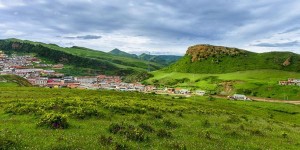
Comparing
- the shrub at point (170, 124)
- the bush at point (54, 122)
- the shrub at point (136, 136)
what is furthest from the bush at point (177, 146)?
the bush at point (54, 122)

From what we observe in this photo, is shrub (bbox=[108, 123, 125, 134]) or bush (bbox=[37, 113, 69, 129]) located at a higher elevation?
bush (bbox=[37, 113, 69, 129])

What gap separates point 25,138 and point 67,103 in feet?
62.0

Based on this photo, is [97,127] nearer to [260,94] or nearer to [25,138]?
[25,138]

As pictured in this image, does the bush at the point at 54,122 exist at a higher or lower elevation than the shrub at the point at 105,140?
higher

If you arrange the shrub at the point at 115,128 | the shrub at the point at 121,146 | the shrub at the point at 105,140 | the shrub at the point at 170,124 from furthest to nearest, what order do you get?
the shrub at the point at 170,124
the shrub at the point at 115,128
the shrub at the point at 105,140
the shrub at the point at 121,146

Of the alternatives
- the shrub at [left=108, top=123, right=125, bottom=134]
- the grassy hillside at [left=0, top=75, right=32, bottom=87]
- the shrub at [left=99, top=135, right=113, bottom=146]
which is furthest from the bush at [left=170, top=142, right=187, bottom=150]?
the grassy hillside at [left=0, top=75, right=32, bottom=87]

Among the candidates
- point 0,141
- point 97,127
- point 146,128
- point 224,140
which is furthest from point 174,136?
point 0,141

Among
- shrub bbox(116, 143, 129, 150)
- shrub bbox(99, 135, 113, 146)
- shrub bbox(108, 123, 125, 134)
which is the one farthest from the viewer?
shrub bbox(108, 123, 125, 134)

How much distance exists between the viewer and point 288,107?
364 feet

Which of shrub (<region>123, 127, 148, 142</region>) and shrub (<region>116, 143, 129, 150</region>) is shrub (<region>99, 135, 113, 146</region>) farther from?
shrub (<region>123, 127, 148, 142</region>)

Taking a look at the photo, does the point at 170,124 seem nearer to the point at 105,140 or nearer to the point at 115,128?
the point at 115,128

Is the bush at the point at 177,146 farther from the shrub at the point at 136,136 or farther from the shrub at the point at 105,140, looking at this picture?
the shrub at the point at 105,140

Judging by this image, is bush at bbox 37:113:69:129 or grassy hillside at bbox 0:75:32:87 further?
grassy hillside at bbox 0:75:32:87

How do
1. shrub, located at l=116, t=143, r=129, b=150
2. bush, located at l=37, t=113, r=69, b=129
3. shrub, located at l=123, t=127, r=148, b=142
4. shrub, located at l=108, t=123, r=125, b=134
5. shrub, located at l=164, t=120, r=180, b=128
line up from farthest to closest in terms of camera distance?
shrub, located at l=164, t=120, r=180, b=128
bush, located at l=37, t=113, r=69, b=129
shrub, located at l=108, t=123, r=125, b=134
shrub, located at l=123, t=127, r=148, b=142
shrub, located at l=116, t=143, r=129, b=150
